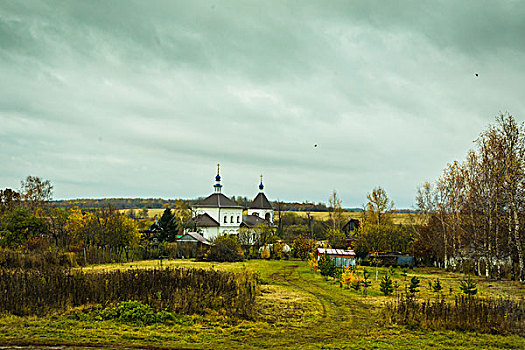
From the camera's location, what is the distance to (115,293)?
11375mm

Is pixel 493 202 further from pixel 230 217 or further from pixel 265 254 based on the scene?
pixel 230 217

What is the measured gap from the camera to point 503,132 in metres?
21.6

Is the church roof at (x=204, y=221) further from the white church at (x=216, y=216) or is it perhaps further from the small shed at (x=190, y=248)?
the small shed at (x=190, y=248)

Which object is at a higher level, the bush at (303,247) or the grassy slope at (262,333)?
the grassy slope at (262,333)

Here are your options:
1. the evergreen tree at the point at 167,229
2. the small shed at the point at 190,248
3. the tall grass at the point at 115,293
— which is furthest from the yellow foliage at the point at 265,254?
the tall grass at the point at 115,293

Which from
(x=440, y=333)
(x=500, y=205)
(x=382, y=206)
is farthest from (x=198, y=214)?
(x=440, y=333)

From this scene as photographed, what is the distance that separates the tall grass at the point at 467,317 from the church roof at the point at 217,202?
39894 mm

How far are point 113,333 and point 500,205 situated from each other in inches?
869

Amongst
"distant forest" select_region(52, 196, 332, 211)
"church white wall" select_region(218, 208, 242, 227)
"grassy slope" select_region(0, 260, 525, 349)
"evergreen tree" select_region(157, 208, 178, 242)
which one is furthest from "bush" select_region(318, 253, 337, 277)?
"distant forest" select_region(52, 196, 332, 211)

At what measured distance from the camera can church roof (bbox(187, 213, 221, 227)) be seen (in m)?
47.4

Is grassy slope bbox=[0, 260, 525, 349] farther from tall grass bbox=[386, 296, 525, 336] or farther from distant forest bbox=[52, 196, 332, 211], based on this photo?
distant forest bbox=[52, 196, 332, 211]

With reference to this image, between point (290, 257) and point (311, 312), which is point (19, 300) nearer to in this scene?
point (311, 312)

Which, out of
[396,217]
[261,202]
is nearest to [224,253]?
[261,202]

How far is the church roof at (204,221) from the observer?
47.4m
